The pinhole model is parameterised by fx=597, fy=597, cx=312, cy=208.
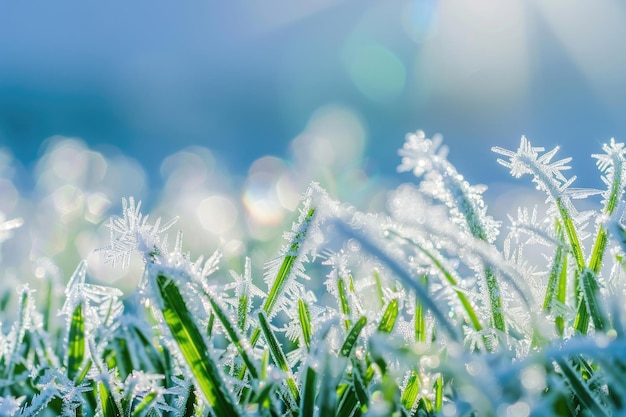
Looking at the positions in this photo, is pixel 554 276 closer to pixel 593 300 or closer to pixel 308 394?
pixel 593 300

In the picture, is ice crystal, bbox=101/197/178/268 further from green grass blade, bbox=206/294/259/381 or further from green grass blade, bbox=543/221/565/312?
green grass blade, bbox=543/221/565/312

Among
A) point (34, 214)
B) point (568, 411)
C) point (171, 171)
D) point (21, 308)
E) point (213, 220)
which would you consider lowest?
point (568, 411)

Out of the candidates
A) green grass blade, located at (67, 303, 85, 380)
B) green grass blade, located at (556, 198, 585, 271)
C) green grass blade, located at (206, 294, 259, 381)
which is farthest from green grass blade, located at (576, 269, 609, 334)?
green grass blade, located at (67, 303, 85, 380)

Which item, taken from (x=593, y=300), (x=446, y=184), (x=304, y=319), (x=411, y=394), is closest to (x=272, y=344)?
(x=304, y=319)

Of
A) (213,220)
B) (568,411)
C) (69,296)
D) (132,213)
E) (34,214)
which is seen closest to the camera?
(568,411)

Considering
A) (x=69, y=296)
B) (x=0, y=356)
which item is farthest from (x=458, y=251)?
(x=0, y=356)

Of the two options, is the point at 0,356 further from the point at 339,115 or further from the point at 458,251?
the point at 339,115
